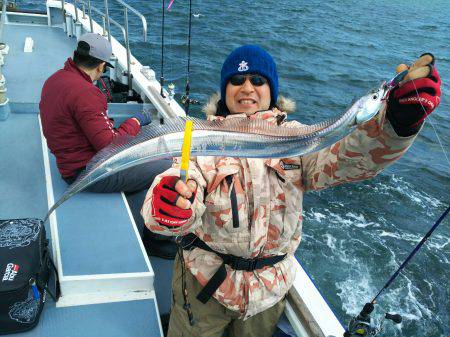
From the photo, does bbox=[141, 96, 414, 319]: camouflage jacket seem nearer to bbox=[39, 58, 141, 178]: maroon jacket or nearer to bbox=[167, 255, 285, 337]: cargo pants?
bbox=[167, 255, 285, 337]: cargo pants

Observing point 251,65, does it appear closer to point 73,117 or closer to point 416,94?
point 416,94

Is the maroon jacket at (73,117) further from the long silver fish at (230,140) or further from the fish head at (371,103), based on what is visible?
the fish head at (371,103)

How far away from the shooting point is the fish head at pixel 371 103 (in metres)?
1.51

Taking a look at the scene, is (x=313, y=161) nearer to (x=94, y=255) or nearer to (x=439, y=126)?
(x=94, y=255)

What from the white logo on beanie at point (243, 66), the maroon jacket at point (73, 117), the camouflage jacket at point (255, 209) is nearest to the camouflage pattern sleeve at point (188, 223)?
the camouflage jacket at point (255, 209)

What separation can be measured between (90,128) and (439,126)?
11008mm

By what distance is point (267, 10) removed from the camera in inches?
922

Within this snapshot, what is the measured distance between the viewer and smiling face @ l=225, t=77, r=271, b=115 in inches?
90.9

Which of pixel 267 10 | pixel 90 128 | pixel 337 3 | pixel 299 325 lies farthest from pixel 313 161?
pixel 337 3

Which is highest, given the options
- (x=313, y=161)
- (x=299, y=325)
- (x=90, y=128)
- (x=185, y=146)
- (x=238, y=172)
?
(x=185, y=146)

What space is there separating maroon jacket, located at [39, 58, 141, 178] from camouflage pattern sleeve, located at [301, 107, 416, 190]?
2004 millimetres

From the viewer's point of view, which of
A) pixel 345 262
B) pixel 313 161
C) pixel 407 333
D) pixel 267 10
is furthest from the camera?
pixel 267 10

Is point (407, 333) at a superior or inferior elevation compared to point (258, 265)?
inferior

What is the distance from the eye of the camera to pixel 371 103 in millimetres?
1516
